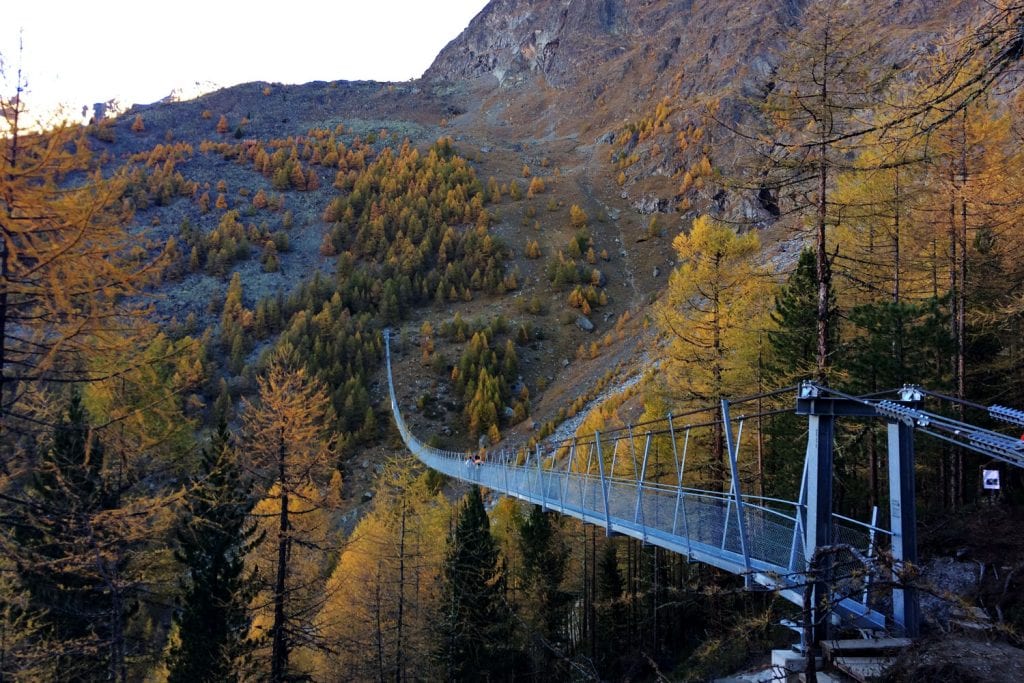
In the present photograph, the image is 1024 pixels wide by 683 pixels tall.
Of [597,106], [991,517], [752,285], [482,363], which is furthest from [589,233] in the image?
[991,517]

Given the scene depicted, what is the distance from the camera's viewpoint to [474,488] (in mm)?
19156

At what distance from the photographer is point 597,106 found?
117m

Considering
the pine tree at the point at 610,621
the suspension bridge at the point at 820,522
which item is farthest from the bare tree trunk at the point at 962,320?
the pine tree at the point at 610,621

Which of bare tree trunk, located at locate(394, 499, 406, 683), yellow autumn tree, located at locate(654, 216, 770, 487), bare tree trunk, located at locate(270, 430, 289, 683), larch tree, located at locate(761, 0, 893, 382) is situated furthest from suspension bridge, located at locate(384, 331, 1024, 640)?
bare tree trunk, located at locate(394, 499, 406, 683)

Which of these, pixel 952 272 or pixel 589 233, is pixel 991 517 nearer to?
pixel 952 272

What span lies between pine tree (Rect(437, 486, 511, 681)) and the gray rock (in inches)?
1515

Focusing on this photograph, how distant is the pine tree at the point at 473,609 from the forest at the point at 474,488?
0.33 feet

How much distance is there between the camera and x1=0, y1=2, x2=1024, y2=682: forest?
4844mm

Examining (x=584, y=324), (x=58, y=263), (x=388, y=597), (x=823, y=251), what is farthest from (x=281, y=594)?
(x=584, y=324)

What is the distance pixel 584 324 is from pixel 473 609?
40.6 meters

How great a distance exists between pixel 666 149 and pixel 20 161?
290 feet

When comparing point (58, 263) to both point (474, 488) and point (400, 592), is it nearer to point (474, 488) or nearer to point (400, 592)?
point (400, 592)

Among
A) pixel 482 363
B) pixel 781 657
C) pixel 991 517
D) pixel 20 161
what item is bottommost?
pixel 482 363

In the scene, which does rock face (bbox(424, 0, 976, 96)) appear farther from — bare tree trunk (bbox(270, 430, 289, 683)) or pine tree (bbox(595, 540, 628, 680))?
bare tree trunk (bbox(270, 430, 289, 683))
